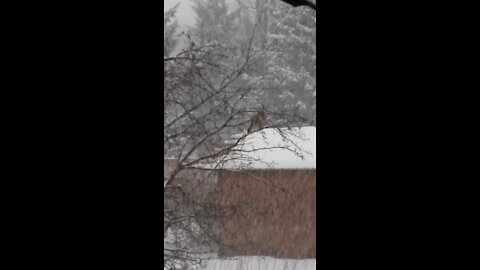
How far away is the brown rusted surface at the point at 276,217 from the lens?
9.62 meters

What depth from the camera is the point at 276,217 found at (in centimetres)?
1001

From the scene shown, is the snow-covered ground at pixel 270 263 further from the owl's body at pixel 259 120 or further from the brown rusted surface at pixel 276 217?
the owl's body at pixel 259 120

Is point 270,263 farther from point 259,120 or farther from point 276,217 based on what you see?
point 259,120

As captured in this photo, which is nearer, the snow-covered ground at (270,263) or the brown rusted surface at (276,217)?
the snow-covered ground at (270,263)

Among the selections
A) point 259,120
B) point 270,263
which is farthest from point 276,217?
point 259,120

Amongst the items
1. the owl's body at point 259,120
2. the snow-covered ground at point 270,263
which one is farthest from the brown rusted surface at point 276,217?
the owl's body at point 259,120

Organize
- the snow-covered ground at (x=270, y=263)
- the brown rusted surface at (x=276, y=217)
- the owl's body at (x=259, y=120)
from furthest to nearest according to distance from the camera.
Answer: the brown rusted surface at (x=276, y=217), the snow-covered ground at (x=270, y=263), the owl's body at (x=259, y=120)

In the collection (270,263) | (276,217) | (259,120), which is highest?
(259,120)

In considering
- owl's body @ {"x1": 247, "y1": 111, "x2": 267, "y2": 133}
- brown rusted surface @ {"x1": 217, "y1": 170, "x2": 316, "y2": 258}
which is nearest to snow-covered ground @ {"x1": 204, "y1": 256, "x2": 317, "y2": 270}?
brown rusted surface @ {"x1": 217, "y1": 170, "x2": 316, "y2": 258}
